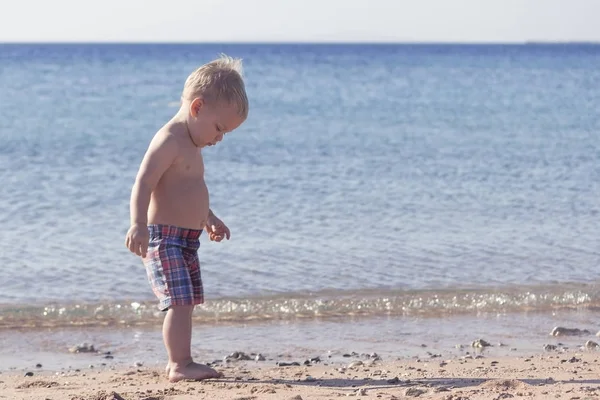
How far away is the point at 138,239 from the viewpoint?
4078 mm

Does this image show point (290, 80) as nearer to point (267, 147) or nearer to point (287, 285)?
point (267, 147)

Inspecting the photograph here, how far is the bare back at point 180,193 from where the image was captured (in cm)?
433

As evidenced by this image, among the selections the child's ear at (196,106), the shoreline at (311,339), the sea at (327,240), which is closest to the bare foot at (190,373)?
the shoreline at (311,339)

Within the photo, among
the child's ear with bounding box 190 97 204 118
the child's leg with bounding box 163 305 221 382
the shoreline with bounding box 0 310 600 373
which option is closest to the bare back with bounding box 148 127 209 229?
the child's ear with bounding box 190 97 204 118

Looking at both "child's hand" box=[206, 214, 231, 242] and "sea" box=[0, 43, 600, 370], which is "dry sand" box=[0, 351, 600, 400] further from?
"child's hand" box=[206, 214, 231, 242]

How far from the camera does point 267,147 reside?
645 inches

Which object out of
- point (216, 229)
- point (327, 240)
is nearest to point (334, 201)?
point (327, 240)

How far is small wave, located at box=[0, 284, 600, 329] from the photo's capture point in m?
6.21

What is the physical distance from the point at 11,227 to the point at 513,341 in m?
5.16

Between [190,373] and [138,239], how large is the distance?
681mm

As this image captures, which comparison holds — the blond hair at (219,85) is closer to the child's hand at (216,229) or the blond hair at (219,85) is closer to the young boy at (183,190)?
the young boy at (183,190)

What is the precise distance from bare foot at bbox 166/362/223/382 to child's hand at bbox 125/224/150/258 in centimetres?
59

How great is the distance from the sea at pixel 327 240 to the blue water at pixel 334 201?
31mm

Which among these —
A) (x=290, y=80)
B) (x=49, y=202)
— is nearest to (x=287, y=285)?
(x=49, y=202)
